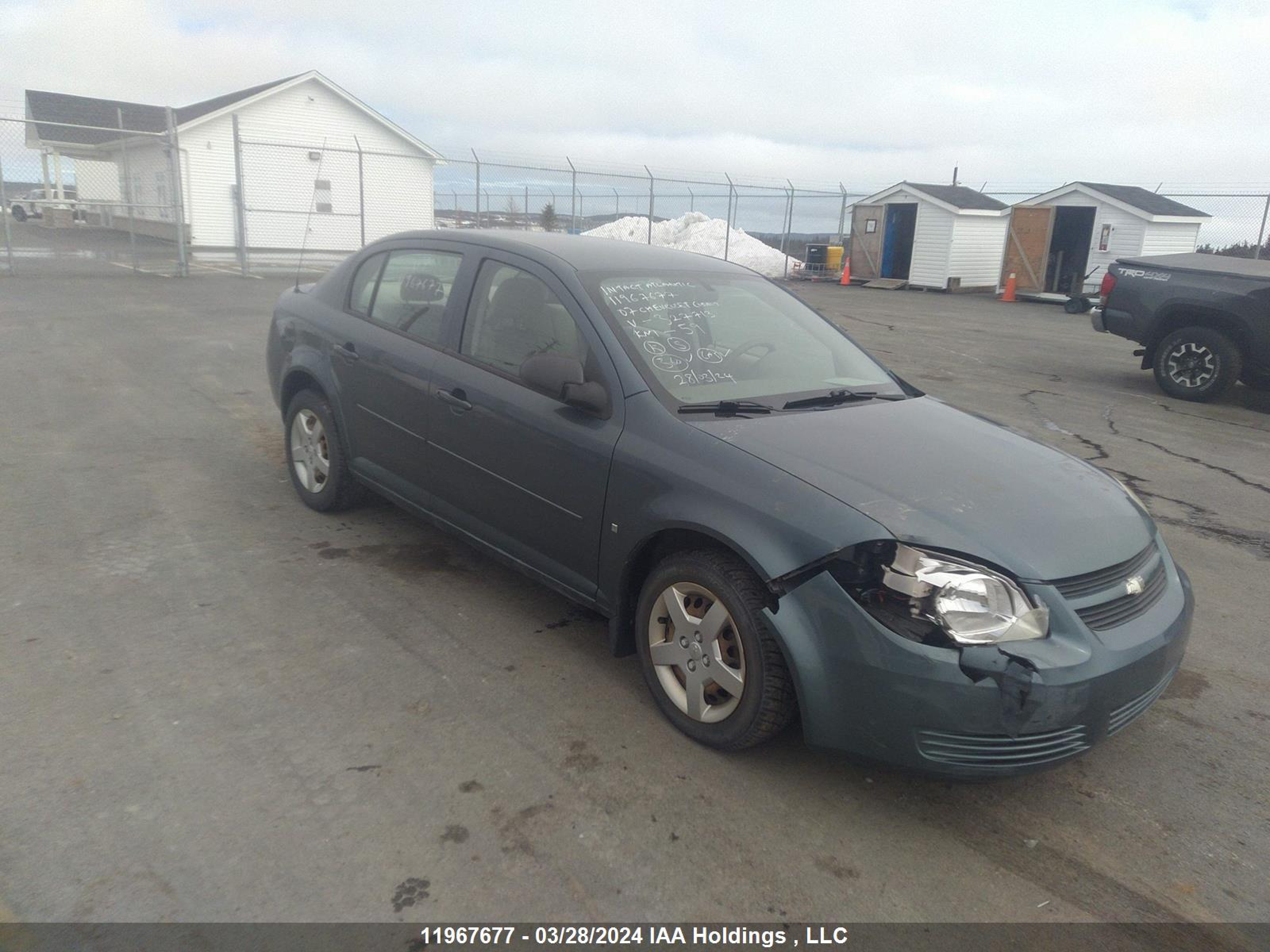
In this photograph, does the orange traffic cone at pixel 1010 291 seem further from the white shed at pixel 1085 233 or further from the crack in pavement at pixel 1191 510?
the crack in pavement at pixel 1191 510

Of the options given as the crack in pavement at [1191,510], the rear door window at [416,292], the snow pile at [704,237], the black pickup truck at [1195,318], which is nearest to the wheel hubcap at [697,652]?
the rear door window at [416,292]

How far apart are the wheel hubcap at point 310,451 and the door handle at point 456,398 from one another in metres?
1.20

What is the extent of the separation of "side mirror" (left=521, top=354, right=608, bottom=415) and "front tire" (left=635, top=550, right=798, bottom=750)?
645mm

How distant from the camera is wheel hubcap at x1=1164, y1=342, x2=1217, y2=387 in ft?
31.9

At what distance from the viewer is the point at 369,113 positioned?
1265 inches

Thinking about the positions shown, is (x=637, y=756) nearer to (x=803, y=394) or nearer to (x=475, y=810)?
(x=475, y=810)

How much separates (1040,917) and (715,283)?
2.86 m

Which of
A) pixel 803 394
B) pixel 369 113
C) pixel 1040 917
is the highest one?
pixel 369 113

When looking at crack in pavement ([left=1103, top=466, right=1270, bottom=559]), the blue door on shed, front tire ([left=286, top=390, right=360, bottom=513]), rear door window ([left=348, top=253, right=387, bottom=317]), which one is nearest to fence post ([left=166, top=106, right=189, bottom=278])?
front tire ([left=286, top=390, right=360, bottom=513])

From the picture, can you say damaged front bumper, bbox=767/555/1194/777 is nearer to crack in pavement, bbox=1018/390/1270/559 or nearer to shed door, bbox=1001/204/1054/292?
crack in pavement, bbox=1018/390/1270/559

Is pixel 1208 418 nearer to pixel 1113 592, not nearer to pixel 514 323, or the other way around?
pixel 1113 592

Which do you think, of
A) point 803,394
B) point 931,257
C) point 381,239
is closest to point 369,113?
point 931,257

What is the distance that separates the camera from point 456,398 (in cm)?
404

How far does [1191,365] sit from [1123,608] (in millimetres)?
8429
